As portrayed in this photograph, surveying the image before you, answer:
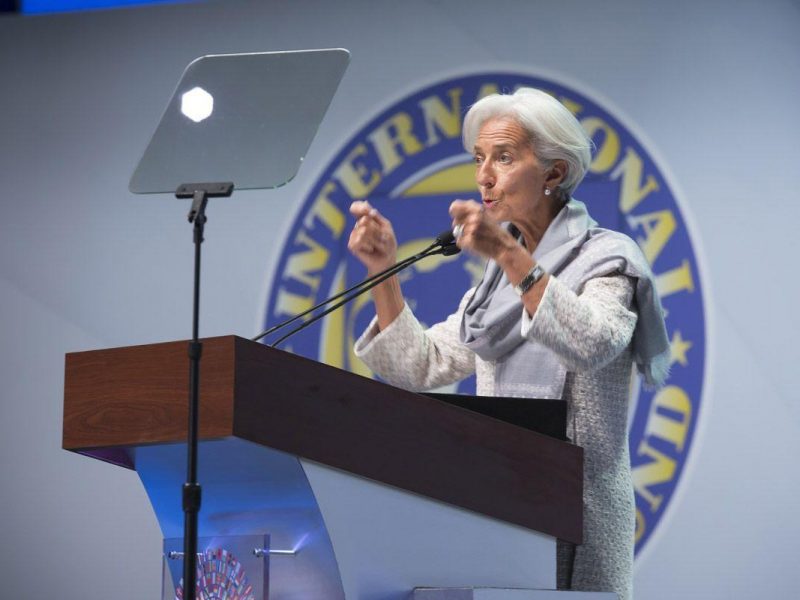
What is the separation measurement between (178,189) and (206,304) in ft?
6.78

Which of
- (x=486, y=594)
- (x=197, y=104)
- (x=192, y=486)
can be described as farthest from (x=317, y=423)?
(x=197, y=104)

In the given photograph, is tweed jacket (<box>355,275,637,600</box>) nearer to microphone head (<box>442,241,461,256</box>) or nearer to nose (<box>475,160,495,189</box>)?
microphone head (<box>442,241,461,256</box>)

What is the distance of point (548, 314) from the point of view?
1816 mm

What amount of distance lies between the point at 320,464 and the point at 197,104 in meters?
0.68

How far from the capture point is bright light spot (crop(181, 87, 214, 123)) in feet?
6.21

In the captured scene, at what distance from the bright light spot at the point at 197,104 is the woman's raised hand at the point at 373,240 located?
321 mm

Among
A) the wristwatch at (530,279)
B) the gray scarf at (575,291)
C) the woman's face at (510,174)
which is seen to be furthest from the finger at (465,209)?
the woman's face at (510,174)

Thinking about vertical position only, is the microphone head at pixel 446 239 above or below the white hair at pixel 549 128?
below

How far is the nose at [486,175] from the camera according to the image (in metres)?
2.17

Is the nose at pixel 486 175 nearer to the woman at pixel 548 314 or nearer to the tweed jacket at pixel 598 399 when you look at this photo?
the woman at pixel 548 314

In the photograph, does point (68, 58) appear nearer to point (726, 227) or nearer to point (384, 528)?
point (726, 227)

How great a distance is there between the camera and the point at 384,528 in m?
1.55

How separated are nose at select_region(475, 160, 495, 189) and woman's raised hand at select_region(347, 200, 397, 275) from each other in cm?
19

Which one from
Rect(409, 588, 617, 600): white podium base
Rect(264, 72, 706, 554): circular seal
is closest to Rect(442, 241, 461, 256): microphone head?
Rect(409, 588, 617, 600): white podium base
